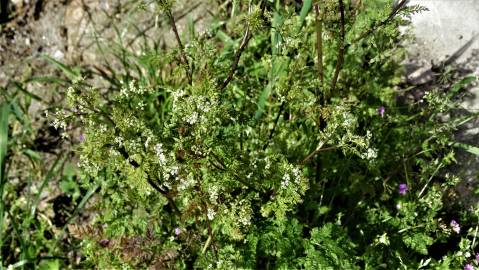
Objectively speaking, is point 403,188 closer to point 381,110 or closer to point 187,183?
point 381,110

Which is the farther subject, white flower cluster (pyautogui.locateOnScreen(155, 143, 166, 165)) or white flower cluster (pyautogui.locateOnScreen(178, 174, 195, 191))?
white flower cluster (pyautogui.locateOnScreen(178, 174, 195, 191))

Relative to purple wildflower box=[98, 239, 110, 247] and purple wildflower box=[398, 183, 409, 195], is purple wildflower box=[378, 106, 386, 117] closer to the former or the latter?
purple wildflower box=[398, 183, 409, 195]

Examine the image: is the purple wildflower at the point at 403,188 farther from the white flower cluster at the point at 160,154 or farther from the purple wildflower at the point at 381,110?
the white flower cluster at the point at 160,154

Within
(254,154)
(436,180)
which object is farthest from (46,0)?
(436,180)

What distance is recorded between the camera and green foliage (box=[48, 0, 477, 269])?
2811 millimetres

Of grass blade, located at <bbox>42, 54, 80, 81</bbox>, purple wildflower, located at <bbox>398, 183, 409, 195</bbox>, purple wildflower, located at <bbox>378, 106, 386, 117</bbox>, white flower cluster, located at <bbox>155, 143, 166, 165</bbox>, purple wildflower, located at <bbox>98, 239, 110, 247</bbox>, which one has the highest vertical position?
grass blade, located at <bbox>42, 54, 80, 81</bbox>

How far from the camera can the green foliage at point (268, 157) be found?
9.22 feet

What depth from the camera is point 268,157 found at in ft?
9.95

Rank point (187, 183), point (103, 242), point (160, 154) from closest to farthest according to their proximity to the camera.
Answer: point (160, 154)
point (187, 183)
point (103, 242)

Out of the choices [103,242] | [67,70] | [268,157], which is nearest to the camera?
[268,157]

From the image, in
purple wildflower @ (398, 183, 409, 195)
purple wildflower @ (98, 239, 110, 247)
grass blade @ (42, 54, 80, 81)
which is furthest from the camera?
grass blade @ (42, 54, 80, 81)

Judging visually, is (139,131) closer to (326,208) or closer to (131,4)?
(326,208)

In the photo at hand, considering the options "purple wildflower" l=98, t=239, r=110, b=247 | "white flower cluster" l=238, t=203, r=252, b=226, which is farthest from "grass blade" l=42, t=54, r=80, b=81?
"white flower cluster" l=238, t=203, r=252, b=226

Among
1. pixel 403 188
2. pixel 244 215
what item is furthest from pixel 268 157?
pixel 403 188
